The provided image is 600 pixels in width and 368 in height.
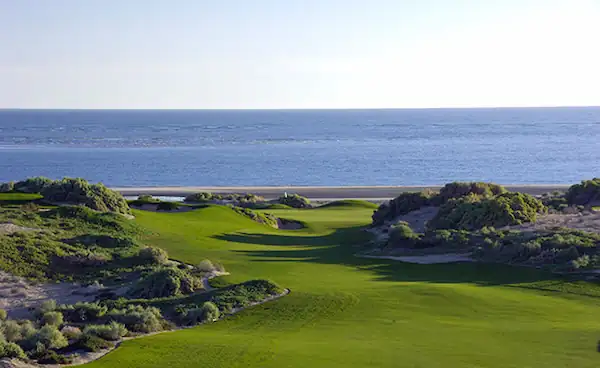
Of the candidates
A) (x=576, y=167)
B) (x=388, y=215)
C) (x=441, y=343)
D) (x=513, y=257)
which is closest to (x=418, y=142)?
(x=576, y=167)

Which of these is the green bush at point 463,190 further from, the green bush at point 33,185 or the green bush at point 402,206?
the green bush at point 33,185

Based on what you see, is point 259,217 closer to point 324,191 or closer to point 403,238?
point 403,238

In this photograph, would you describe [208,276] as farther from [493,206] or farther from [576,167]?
[576,167]

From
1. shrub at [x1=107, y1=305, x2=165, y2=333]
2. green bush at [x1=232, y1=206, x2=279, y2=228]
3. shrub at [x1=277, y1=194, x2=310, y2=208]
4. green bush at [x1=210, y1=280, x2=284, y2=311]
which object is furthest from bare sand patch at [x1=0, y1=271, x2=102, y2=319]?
shrub at [x1=277, y1=194, x2=310, y2=208]

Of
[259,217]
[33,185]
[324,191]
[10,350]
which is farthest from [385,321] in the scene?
[324,191]

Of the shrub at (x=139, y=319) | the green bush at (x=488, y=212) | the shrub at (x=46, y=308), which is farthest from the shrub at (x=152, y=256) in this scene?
the green bush at (x=488, y=212)

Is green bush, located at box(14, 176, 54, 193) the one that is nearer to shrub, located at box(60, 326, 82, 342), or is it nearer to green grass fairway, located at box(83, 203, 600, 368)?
green grass fairway, located at box(83, 203, 600, 368)
